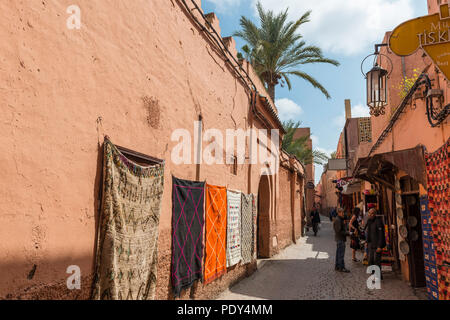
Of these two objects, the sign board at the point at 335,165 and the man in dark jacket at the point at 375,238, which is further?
the sign board at the point at 335,165

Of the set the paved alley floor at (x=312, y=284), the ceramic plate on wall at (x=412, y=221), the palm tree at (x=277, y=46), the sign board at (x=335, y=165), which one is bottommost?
the paved alley floor at (x=312, y=284)

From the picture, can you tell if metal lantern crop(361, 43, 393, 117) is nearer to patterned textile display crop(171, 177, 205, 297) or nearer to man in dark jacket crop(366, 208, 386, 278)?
man in dark jacket crop(366, 208, 386, 278)

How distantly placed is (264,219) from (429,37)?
7.89 m

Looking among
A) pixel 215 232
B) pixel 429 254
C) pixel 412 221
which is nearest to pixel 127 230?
pixel 215 232

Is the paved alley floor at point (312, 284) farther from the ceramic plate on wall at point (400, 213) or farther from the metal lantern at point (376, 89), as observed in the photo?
the metal lantern at point (376, 89)

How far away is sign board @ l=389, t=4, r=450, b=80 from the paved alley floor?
445 centimetres

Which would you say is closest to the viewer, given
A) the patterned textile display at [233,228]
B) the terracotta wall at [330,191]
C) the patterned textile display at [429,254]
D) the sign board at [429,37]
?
the sign board at [429,37]

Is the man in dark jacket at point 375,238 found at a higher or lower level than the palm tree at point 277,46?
lower

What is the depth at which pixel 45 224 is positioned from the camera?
259 centimetres

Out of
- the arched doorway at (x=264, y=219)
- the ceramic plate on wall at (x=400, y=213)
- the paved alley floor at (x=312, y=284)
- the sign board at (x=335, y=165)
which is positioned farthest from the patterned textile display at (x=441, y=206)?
the sign board at (x=335, y=165)

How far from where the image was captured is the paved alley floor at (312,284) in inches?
255

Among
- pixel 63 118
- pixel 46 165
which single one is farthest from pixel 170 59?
pixel 46 165

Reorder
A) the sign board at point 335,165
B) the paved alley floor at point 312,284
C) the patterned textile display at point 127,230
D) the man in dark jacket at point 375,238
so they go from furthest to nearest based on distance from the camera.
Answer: the sign board at point 335,165
the man in dark jacket at point 375,238
the paved alley floor at point 312,284
the patterned textile display at point 127,230

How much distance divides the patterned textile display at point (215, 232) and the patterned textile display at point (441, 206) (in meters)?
A: 3.47
